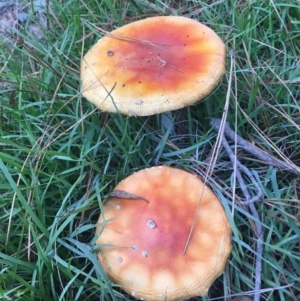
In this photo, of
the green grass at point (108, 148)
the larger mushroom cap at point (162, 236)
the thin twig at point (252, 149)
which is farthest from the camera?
the thin twig at point (252, 149)

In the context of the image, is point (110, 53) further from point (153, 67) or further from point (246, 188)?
point (246, 188)

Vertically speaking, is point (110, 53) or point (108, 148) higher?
point (110, 53)

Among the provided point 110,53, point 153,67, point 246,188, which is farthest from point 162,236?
point 110,53

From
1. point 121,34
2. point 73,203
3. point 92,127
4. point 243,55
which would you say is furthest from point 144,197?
point 243,55

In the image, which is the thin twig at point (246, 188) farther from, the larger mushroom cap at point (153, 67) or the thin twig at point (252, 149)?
the larger mushroom cap at point (153, 67)

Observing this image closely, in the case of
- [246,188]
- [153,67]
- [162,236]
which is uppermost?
[153,67]

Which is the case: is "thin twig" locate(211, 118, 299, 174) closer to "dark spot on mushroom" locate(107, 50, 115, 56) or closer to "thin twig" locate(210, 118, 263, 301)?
"thin twig" locate(210, 118, 263, 301)

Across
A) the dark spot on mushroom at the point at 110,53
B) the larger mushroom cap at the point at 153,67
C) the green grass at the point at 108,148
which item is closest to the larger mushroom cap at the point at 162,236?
the green grass at the point at 108,148
